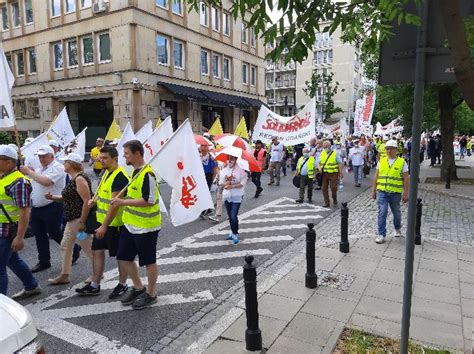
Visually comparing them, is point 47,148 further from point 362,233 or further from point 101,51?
point 101,51

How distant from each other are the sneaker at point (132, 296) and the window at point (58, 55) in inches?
1094

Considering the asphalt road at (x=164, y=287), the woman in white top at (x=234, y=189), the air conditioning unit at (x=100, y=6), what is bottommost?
the asphalt road at (x=164, y=287)

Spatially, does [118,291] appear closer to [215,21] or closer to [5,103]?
[5,103]

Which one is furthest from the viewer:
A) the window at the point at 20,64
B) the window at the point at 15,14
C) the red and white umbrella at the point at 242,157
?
the window at the point at 20,64

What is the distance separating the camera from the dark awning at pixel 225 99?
3009cm

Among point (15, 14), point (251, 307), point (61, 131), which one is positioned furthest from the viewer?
point (15, 14)

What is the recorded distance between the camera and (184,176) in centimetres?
515

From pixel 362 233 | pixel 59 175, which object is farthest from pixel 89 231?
pixel 362 233

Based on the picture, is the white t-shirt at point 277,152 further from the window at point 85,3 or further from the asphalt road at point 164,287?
the window at point 85,3

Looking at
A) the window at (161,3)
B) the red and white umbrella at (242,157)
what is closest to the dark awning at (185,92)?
the window at (161,3)

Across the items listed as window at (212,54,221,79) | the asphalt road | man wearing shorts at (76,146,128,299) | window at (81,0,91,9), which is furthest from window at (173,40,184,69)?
man wearing shorts at (76,146,128,299)

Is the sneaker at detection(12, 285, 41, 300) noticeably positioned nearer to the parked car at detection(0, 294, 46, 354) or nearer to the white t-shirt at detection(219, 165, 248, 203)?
the parked car at detection(0, 294, 46, 354)

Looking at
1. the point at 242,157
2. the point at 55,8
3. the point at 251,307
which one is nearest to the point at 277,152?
the point at 242,157

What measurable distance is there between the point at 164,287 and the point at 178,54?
84.0ft
